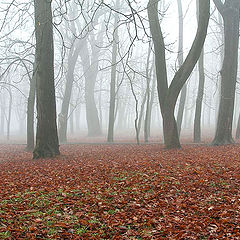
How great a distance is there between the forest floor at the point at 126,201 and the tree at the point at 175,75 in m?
3.01

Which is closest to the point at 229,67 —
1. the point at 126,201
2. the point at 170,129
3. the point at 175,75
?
the point at 175,75

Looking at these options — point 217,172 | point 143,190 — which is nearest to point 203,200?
point 143,190

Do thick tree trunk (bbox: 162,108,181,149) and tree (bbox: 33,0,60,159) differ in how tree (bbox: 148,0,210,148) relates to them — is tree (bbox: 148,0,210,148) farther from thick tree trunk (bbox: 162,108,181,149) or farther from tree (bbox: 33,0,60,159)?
tree (bbox: 33,0,60,159)

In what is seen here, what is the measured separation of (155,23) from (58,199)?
8243 millimetres

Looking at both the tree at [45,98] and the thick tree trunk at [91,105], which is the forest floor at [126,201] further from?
the thick tree trunk at [91,105]

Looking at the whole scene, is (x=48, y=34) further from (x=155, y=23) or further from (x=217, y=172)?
(x=217, y=172)

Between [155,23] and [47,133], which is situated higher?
[155,23]

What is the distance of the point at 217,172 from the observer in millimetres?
6328

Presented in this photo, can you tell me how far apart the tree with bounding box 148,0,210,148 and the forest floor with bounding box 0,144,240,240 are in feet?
9.87

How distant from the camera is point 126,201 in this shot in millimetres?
5066

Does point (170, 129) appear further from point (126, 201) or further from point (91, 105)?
point (91, 105)

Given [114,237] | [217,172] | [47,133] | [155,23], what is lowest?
[114,237]

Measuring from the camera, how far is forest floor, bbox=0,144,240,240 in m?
3.97

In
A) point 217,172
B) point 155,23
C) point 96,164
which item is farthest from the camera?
point 155,23
